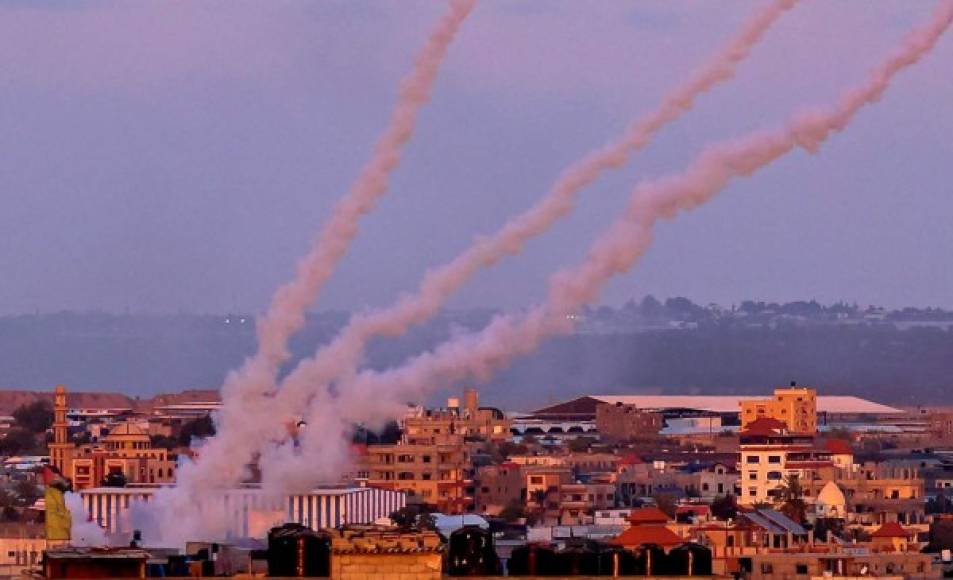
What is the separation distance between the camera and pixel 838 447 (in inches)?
5212

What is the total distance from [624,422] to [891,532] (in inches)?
2997

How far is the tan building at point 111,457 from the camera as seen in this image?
11812 cm

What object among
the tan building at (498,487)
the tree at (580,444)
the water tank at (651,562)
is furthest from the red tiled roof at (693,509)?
the water tank at (651,562)

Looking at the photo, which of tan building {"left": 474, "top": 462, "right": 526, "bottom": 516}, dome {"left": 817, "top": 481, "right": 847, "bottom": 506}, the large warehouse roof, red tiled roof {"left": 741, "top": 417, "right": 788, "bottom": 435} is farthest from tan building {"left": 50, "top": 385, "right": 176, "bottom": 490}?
the large warehouse roof

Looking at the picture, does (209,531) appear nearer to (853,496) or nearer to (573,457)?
(853,496)

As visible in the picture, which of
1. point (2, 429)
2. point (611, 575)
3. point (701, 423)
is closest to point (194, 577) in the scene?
point (611, 575)

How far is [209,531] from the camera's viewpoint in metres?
79.4

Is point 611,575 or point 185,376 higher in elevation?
point 185,376

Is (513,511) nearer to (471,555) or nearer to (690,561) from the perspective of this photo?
(471,555)

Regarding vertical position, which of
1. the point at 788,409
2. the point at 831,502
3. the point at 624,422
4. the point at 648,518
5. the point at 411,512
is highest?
the point at 624,422

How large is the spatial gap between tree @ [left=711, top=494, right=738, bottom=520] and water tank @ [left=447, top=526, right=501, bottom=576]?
48.5 metres

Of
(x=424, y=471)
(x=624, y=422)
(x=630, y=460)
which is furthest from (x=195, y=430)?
(x=624, y=422)

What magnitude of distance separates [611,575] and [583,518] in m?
60.7

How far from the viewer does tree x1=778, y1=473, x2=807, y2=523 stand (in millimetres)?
101438
